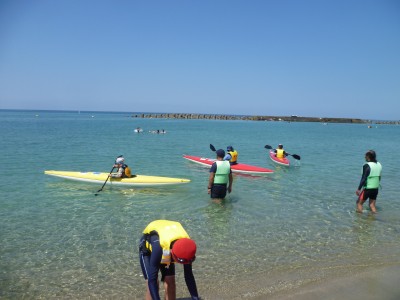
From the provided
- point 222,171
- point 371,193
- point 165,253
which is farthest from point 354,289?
point 222,171

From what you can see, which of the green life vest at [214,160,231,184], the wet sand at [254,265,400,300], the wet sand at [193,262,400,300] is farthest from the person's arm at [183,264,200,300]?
the green life vest at [214,160,231,184]

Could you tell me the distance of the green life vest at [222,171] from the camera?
9.24 m

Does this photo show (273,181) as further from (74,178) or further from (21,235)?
(21,235)

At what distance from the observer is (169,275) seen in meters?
4.00

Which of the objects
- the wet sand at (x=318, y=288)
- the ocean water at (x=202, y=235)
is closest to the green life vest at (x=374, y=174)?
the ocean water at (x=202, y=235)

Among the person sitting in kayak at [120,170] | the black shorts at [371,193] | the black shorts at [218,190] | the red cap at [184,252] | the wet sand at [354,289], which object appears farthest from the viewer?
the person sitting in kayak at [120,170]

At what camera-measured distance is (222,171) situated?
934 cm

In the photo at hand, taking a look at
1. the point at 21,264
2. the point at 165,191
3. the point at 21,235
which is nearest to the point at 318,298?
the point at 21,264

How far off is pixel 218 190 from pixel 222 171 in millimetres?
699

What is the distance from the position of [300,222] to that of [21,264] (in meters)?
6.61

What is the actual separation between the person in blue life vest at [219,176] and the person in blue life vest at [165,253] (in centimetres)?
523

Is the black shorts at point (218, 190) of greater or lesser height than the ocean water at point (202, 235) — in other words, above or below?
above

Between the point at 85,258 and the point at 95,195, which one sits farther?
the point at 95,195

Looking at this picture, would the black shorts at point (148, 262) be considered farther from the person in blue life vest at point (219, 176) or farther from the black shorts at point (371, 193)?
→ the black shorts at point (371, 193)
